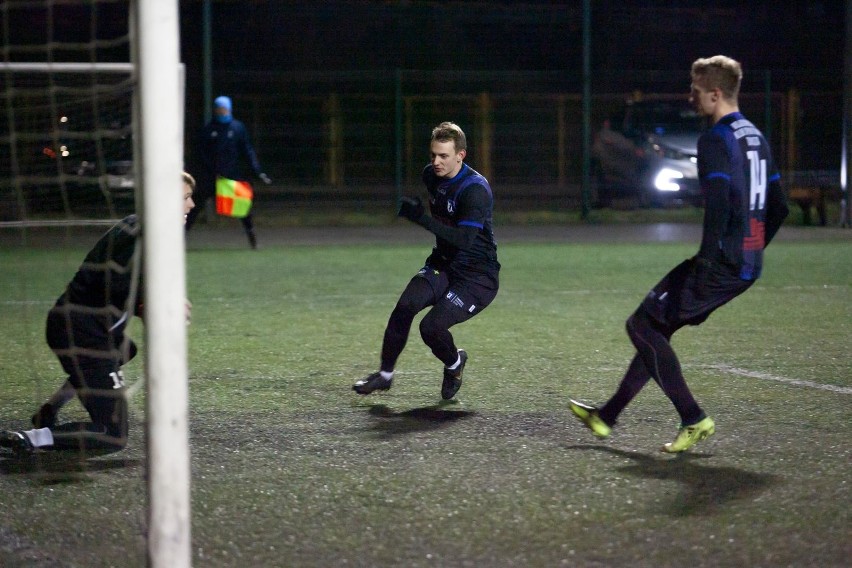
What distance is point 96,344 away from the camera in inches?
206

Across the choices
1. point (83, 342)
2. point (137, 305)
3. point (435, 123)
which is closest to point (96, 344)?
point (83, 342)

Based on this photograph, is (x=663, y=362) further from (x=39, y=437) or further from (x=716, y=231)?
(x=39, y=437)

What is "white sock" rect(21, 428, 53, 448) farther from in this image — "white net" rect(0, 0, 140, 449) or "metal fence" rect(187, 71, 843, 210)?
"metal fence" rect(187, 71, 843, 210)

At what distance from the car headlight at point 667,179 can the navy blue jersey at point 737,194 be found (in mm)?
15642

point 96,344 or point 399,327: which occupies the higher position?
point 96,344

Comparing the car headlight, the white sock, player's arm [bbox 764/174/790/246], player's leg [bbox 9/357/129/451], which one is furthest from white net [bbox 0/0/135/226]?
the car headlight

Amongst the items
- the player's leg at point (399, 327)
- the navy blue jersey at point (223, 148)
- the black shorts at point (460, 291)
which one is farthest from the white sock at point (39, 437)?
the navy blue jersey at point (223, 148)

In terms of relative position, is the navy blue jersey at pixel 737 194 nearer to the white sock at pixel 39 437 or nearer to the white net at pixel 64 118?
the white net at pixel 64 118

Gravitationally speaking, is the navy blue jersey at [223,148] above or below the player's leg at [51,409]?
above

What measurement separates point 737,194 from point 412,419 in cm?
196

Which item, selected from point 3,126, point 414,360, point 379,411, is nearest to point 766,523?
point 379,411

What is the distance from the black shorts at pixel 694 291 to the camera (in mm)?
4910

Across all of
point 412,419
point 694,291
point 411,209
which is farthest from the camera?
point 412,419

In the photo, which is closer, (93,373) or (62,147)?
(93,373)
